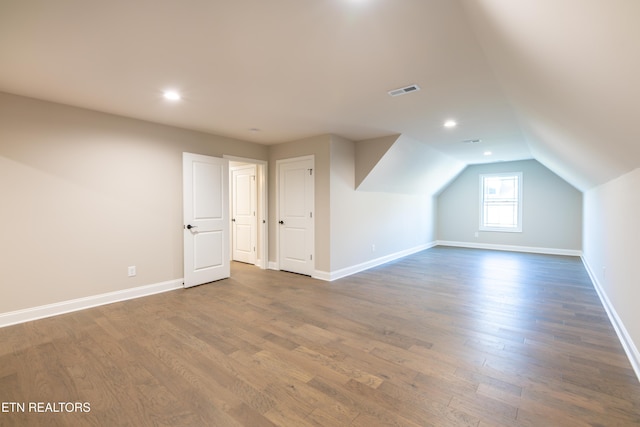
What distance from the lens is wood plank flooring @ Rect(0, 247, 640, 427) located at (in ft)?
5.63

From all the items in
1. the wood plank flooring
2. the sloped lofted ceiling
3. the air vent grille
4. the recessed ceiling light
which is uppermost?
the recessed ceiling light

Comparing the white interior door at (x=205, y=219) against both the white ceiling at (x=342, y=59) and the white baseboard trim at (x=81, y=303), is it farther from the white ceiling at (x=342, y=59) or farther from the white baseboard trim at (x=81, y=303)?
the white ceiling at (x=342, y=59)

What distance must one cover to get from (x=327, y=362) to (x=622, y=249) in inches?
123

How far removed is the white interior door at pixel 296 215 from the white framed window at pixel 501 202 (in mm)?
5755

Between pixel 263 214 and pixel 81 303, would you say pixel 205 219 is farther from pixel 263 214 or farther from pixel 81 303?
pixel 81 303

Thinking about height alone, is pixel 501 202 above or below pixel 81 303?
above

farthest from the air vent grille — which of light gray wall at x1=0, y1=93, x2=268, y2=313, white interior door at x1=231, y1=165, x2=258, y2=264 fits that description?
white interior door at x1=231, y1=165, x2=258, y2=264

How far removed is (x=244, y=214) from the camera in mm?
6297

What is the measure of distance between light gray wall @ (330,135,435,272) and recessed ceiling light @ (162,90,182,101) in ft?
7.95

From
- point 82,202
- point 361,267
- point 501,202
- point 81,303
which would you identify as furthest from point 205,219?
point 501,202

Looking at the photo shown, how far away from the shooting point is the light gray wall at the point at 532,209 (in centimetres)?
702

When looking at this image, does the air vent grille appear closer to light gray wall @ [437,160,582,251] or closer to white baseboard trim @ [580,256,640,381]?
white baseboard trim @ [580,256,640,381]

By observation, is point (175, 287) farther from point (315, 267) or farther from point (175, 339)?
point (315, 267)

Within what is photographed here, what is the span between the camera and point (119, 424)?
1629mm
